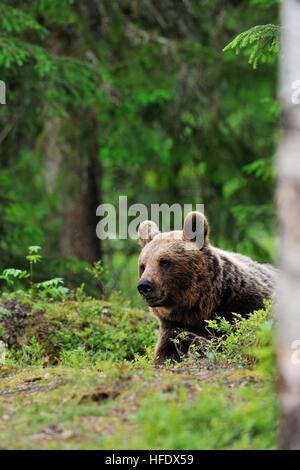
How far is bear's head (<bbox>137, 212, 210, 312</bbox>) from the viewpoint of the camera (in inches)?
317

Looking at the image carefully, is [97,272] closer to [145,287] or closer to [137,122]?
[145,287]

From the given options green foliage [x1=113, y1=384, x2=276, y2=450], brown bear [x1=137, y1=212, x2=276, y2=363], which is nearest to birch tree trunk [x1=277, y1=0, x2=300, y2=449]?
green foliage [x1=113, y1=384, x2=276, y2=450]

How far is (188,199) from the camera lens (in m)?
16.8

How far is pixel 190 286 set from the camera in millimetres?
8234

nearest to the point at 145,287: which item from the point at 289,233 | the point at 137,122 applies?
the point at 289,233

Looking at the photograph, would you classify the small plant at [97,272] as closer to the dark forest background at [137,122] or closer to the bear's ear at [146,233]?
the bear's ear at [146,233]

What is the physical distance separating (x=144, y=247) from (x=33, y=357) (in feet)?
4.98

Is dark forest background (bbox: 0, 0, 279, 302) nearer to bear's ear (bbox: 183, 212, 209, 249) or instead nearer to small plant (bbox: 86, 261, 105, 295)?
small plant (bbox: 86, 261, 105, 295)

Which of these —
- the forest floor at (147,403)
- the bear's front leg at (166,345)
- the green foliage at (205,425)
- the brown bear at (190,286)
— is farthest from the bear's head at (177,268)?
the green foliage at (205,425)

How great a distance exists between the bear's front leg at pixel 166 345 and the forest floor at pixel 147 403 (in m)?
0.31

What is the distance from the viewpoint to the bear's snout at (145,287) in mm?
7938

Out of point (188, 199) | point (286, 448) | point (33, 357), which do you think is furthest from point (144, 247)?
point (188, 199)

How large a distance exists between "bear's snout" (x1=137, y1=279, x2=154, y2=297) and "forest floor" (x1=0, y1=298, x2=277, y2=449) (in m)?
0.60

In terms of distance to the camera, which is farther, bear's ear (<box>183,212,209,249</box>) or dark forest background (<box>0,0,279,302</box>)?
dark forest background (<box>0,0,279,302</box>)
